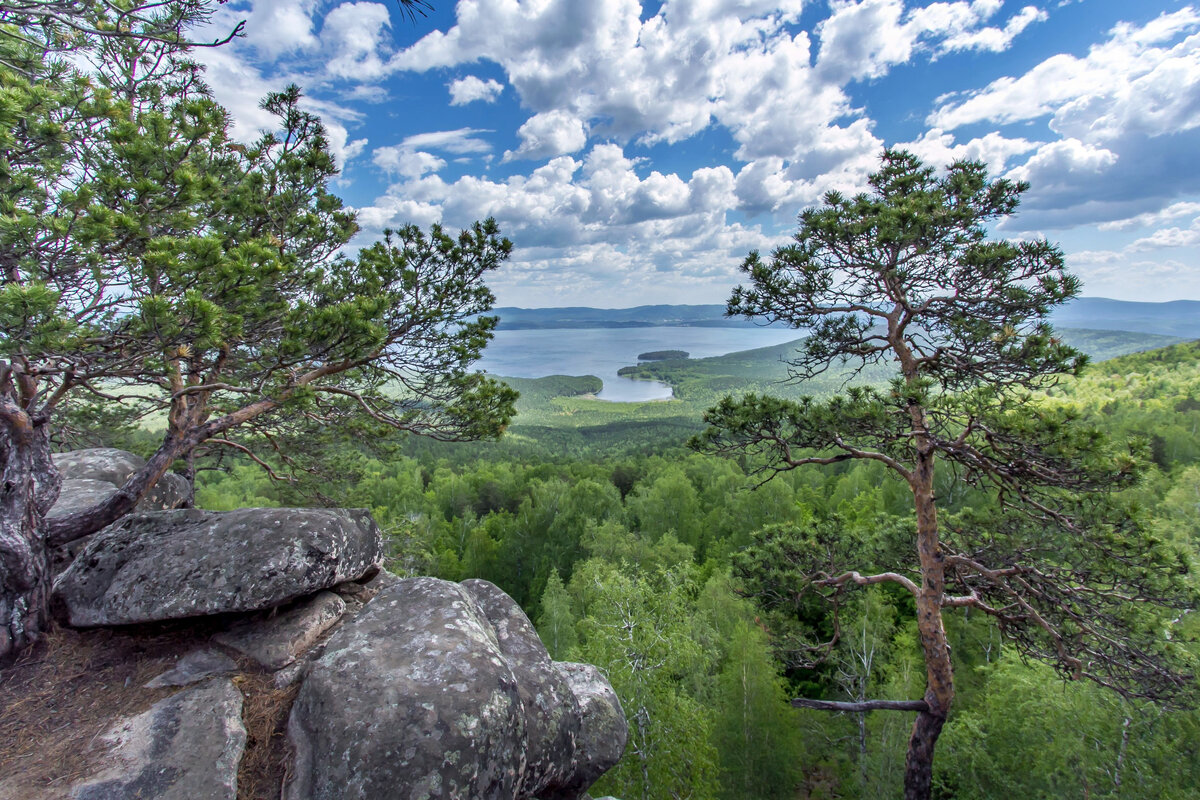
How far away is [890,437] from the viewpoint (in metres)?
6.90

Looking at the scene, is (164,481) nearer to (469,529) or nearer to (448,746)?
(448,746)

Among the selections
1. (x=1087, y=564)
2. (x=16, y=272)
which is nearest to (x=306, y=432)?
(x=16, y=272)

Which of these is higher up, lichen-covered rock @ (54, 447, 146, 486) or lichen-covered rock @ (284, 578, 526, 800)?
lichen-covered rock @ (54, 447, 146, 486)

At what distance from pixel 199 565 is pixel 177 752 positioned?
168 centimetres

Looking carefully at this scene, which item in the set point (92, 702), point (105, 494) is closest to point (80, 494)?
point (105, 494)

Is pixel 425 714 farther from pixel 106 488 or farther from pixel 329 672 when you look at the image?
pixel 106 488

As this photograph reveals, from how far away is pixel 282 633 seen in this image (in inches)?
198

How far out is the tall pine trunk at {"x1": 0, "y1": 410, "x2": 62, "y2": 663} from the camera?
4.44 m

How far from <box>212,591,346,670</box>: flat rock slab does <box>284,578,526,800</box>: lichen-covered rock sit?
85cm

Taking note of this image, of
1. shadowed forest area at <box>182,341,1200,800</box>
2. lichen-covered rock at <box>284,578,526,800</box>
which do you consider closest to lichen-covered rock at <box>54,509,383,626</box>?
lichen-covered rock at <box>284,578,526,800</box>

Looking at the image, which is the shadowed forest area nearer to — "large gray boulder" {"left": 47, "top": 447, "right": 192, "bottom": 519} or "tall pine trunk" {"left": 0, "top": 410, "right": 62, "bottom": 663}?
"large gray boulder" {"left": 47, "top": 447, "right": 192, "bottom": 519}

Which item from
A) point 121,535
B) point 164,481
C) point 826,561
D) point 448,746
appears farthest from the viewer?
point 826,561

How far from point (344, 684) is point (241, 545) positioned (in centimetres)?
208

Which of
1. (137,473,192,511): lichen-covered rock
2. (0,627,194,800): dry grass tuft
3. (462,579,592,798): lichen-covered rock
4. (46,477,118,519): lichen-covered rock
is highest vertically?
(46,477,118,519): lichen-covered rock
